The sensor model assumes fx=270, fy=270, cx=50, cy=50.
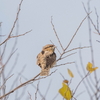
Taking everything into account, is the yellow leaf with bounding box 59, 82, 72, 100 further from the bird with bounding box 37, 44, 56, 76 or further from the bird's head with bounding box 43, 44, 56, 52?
the bird's head with bounding box 43, 44, 56, 52

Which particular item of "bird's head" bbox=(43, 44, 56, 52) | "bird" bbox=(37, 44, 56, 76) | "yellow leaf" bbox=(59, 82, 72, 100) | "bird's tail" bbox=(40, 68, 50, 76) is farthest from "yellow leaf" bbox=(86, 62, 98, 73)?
"bird's head" bbox=(43, 44, 56, 52)

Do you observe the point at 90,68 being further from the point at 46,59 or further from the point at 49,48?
the point at 49,48

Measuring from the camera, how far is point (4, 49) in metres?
4.16

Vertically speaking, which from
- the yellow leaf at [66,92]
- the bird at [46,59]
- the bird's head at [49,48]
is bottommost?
the yellow leaf at [66,92]

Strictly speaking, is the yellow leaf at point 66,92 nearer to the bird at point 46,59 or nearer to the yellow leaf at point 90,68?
the yellow leaf at point 90,68

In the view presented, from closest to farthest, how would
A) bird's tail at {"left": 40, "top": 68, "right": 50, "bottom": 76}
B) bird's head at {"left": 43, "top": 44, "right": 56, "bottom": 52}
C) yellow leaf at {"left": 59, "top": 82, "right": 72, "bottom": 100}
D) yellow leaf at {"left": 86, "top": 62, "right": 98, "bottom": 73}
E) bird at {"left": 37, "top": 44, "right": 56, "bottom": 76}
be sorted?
yellow leaf at {"left": 59, "top": 82, "right": 72, "bottom": 100}
yellow leaf at {"left": 86, "top": 62, "right": 98, "bottom": 73}
bird's tail at {"left": 40, "top": 68, "right": 50, "bottom": 76}
bird at {"left": 37, "top": 44, "right": 56, "bottom": 76}
bird's head at {"left": 43, "top": 44, "right": 56, "bottom": 52}

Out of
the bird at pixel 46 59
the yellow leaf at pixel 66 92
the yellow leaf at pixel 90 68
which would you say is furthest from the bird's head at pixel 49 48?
the yellow leaf at pixel 66 92

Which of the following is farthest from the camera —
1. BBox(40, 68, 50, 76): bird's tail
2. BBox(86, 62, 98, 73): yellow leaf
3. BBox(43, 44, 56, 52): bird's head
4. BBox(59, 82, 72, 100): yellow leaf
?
BBox(43, 44, 56, 52): bird's head

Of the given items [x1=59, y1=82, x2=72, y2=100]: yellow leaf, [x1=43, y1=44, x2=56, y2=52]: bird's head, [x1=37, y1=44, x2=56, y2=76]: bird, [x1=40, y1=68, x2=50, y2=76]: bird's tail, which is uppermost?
[x1=43, y1=44, x2=56, y2=52]: bird's head

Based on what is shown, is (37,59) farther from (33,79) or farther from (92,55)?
(92,55)

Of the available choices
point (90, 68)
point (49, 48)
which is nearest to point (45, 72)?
point (49, 48)

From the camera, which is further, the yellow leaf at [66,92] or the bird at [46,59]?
the bird at [46,59]

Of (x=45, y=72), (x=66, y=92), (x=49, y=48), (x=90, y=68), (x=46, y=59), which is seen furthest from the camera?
(x=49, y=48)

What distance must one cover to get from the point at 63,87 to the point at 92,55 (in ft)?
1.80
